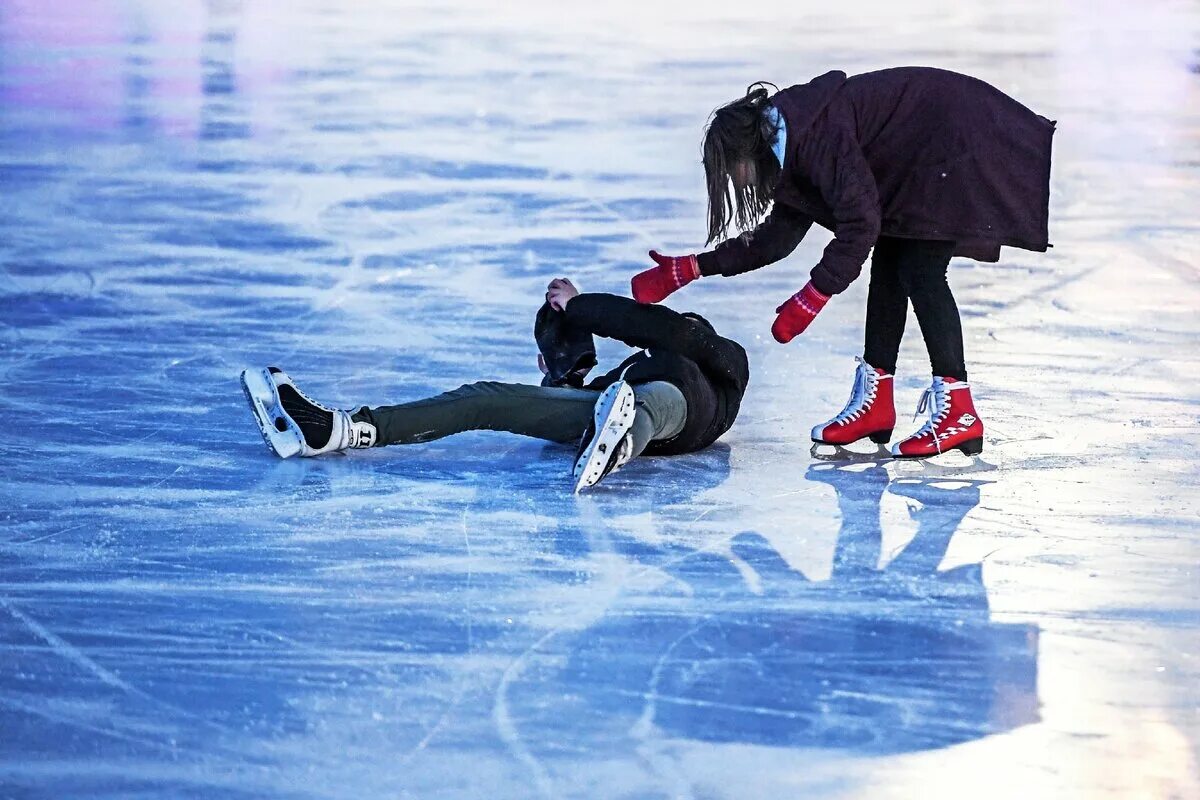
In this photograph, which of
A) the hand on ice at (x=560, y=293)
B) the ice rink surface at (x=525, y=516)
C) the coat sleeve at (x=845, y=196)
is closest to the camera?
the ice rink surface at (x=525, y=516)

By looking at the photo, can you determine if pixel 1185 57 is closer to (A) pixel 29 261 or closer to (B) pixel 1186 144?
(B) pixel 1186 144

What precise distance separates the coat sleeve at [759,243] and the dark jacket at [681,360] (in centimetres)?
21

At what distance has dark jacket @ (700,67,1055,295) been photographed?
12.8 feet

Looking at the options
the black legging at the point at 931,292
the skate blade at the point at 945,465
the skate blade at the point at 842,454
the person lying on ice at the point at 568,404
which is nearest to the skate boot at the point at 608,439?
the person lying on ice at the point at 568,404

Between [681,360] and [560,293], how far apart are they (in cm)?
37

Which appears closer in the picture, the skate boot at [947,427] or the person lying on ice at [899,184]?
the person lying on ice at [899,184]

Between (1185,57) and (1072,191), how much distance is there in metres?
3.60

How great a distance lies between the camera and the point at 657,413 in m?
3.84

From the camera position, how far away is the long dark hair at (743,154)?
152 inches

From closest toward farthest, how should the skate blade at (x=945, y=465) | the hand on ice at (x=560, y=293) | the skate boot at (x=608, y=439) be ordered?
the skate boot at (x=608, y=439)
the skate blade at (x=945, y=465)
the hand on ice at (x=560, y=293)

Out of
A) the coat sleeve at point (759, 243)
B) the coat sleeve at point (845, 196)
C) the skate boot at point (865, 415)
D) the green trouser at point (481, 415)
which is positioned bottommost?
the skate boot at point (865, 415)

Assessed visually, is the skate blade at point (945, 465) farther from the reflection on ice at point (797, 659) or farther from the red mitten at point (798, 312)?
the reflection on ice at point (797, 659)

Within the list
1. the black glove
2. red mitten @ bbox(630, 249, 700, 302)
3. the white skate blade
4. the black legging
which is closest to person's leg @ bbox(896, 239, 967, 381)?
the black legging

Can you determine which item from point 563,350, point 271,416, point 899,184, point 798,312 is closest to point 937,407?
point 798,312
